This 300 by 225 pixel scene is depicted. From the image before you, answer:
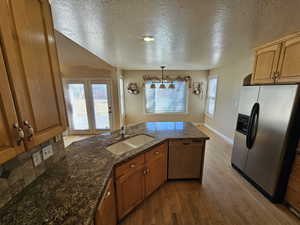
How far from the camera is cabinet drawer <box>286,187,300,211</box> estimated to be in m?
1.62

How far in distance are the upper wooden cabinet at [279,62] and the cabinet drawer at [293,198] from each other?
143 cm

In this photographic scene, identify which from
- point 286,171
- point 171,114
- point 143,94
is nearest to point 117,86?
point 143,94

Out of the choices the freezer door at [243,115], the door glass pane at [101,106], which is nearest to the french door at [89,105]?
the door glass pane at [101,106]

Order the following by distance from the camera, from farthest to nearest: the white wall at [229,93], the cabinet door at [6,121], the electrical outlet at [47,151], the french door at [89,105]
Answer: the french door at [89,105] < the white wall at [229,93] < the electrical outlet at [47,151] < the cabinet door at [6,121]

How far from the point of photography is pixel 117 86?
14.1 feet

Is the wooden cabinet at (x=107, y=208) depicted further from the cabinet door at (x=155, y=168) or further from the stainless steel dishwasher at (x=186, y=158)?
the stainless steel dishwasher at (x=186, y=158)

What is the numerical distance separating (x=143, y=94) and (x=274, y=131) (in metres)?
4.26

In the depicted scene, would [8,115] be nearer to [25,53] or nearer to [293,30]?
[25,53]

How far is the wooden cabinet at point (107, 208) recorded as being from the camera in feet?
3.15

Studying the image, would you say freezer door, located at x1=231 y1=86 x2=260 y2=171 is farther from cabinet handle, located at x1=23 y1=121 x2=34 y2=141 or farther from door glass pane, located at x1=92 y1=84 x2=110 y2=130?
door glass pane, located at x1=92 y1=84 x2=110 y2=130

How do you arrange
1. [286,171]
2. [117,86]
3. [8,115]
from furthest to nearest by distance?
[117,86]
[286,171]
[8,115]

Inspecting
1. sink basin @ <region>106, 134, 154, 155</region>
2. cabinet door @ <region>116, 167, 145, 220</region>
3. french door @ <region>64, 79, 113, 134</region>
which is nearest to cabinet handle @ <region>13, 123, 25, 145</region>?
cabinet door @ <region>116, 167, 145, 220</region>

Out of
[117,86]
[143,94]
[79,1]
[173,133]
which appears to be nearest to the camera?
[79,1]

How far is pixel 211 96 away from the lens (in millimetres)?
5070
